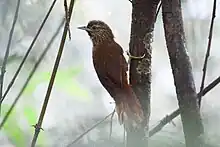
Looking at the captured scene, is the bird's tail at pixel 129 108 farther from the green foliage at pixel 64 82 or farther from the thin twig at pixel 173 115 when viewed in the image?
the green foliage at pixel 64 82

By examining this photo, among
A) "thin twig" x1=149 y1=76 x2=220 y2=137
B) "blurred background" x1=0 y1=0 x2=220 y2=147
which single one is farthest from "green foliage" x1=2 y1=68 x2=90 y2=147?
"thin twig" x1=149 y1=76 x2=220 y2=137

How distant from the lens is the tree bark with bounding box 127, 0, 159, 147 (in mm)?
536

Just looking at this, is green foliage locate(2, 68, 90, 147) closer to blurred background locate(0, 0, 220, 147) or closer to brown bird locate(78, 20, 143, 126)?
blurred background locate(0, 0, 220, 147)

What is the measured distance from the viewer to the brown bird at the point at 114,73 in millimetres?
496

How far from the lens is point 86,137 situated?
69 cm

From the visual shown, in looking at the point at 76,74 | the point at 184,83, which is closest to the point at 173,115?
the point at 184,83

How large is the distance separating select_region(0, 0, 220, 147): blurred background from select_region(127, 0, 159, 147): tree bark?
13 centimetres

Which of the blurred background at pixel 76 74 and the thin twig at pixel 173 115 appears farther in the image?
the blurred background at pixel 76 74

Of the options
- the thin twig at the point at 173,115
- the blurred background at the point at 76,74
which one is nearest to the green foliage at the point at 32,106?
the blurred background at the point at 76,74

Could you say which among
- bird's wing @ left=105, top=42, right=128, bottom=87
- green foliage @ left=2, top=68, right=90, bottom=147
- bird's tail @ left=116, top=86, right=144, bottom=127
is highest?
bird's wing @ left=105, top=42, right=128, bottom=87

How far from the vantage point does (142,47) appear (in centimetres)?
54

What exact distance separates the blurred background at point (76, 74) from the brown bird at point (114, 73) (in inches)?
5.7

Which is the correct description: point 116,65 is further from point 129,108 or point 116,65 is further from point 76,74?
point 76,74

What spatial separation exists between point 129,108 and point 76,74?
237 mm
